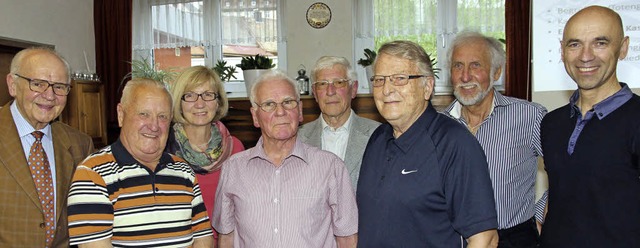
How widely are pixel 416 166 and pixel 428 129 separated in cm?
14

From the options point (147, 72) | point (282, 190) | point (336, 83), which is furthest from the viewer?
point (147, 72)

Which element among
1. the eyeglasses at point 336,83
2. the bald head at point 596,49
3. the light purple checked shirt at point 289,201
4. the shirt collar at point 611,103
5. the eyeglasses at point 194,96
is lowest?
the light purple checked shirt at point 289,201

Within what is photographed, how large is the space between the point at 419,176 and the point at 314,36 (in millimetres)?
5006

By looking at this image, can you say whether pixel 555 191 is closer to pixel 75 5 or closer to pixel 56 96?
pixel 56 96

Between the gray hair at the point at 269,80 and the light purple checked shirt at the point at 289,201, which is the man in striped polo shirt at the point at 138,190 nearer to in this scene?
the light purple checked shirt at the point at 289,201

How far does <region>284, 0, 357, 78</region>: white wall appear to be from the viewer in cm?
651

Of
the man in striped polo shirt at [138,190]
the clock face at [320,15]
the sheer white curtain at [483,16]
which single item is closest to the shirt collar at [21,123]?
the man in striped polo shirt at [138,190]

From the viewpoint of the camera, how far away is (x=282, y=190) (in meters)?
2.08

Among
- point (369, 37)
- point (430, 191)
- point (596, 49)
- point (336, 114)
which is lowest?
point (430, 191)

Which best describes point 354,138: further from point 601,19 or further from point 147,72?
point 147,72

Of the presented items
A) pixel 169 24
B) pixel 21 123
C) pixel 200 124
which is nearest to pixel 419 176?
pixel 200 124

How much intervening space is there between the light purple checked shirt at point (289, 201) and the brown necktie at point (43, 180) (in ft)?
2.31

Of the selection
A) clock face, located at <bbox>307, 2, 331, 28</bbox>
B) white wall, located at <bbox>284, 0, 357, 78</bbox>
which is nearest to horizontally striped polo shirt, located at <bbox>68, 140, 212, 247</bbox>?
white wall, located at <bbox>284, 0, 357, 78</bbox>

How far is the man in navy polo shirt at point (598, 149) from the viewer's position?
182 cm
